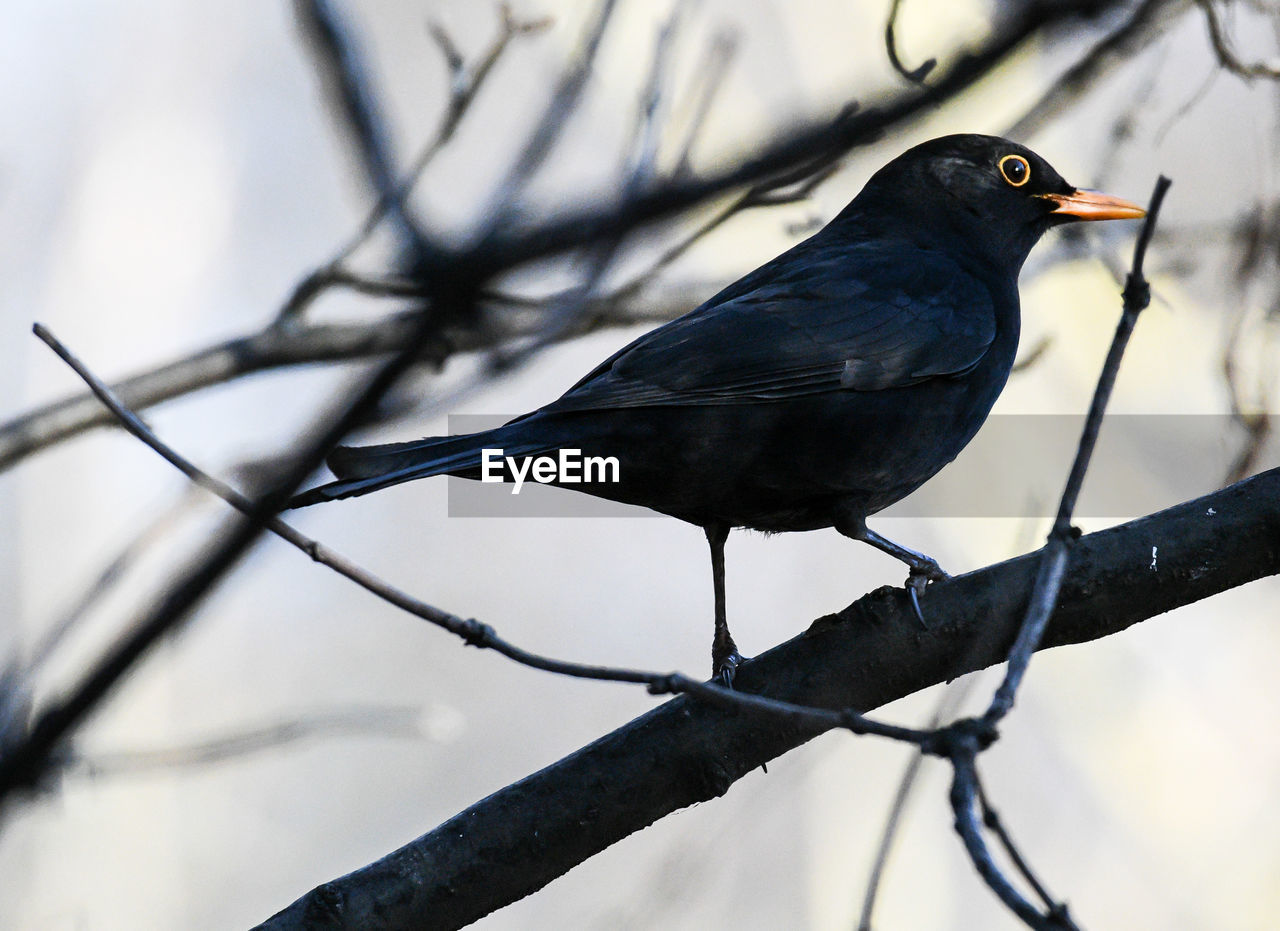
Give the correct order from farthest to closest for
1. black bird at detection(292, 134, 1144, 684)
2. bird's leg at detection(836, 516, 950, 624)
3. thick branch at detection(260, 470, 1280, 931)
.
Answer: black bird at detection(292, 134, 1144, 684), bird's leg at detection(836, 516, 950, 624), thick branch at detection(260, 470, 1280, 931)

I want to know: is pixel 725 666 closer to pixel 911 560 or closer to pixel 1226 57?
pixel 911 560

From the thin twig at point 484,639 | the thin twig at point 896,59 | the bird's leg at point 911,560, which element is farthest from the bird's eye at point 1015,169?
the thin twig at point 484,639

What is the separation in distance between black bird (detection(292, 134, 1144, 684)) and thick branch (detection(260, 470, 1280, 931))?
0.56 ft

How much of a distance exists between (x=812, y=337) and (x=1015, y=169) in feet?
4.62

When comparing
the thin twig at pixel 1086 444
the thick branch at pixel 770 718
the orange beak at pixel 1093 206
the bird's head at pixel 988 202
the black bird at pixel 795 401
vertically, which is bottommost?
the thin twig at pixel 1086 444

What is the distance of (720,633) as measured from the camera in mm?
3760

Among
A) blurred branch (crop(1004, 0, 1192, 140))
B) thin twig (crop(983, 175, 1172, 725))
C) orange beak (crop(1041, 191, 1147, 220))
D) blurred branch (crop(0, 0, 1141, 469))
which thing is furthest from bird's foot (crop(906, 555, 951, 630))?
orange beak (crop(1041, 191, 1147, 220))

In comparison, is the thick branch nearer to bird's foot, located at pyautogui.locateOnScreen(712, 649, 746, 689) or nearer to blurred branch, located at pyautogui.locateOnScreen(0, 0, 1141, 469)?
bird's foot, located at pyautogui.locateOnScreen(712, 649, 746, 689)

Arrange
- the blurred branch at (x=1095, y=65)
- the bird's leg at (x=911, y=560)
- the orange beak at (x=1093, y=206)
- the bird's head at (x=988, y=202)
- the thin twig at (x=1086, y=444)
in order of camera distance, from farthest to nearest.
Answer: the bird's head at (x=988, y=202), the orange beak at (x=1093, y=206), the blurred branch at (x=1095, y=65), the bird's leg at (x=911, y=560), the thin twig at (x=1086, y=444)

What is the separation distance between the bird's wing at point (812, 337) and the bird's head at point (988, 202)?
33 cm

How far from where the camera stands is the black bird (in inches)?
136

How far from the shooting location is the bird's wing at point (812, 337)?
357 centimetres

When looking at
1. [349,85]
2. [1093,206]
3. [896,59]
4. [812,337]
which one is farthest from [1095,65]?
[349,85]

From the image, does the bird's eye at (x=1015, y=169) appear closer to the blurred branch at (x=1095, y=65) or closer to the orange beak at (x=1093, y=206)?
the orange beak at (x=1093, y=206)
